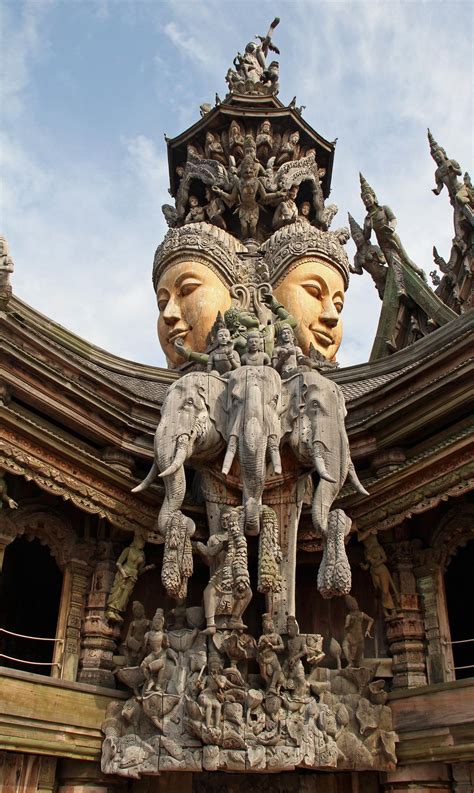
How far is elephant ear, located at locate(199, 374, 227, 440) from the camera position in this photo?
8.17 m

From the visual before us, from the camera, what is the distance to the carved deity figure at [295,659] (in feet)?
23.6

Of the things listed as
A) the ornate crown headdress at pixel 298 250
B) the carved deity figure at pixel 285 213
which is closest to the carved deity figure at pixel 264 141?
the carved deity figure at pixel 285 213

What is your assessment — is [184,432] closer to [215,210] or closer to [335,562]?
[335,562]

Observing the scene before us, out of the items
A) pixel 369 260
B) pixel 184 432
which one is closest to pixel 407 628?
pixel 184 432

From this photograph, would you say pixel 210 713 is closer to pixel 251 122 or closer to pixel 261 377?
pixel 261 377

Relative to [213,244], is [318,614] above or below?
below

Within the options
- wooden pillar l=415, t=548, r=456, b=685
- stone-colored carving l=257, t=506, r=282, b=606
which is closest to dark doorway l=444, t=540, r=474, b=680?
wooden pillar l=415, t=548, r=456, b=685

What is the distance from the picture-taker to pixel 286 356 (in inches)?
363

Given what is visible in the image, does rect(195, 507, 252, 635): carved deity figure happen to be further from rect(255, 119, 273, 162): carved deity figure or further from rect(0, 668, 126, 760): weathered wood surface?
rect(255, 119, 273, 162): carved deity figure

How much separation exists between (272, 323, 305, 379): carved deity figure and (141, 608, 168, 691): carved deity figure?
3276 mm

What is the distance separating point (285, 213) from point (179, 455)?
313 inches

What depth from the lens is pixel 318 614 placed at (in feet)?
29.0

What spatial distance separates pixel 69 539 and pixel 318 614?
314cm

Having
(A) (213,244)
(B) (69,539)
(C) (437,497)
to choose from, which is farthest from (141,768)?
(A) (213,244)
